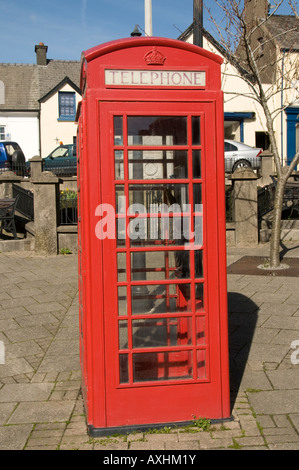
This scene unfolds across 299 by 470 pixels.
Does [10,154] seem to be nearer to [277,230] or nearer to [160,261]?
[277,230]

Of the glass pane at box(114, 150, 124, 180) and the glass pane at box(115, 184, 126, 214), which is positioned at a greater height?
the glass pane at box(114, 150, 124, 180)

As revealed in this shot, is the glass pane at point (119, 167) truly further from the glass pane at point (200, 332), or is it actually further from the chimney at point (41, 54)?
the chimney at point (41, 54)

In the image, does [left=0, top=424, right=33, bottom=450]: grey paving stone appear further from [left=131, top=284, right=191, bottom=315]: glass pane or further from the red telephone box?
[left=131, top=284, right=191, bottom=315]: glass pane

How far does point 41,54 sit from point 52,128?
23.6 feet

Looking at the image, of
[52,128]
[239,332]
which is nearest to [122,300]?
[239,332]

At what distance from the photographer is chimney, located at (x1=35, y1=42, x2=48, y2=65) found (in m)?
38.4

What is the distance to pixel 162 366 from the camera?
367cm

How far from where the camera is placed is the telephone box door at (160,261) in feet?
11.2

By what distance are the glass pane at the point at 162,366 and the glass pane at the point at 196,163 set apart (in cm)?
129

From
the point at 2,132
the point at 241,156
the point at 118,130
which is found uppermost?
the point at 2,132

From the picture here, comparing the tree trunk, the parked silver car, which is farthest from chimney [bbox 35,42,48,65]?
the tree trunk

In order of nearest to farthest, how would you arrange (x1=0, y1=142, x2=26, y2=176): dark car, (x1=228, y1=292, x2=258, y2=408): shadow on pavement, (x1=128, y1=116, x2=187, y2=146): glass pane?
(x1=128, y1=116, x2=187, y2=146): glass pane < (x1=228, y1=292, x2=258, y2=408): shadow on pavement < (x1=0, y1=142, x2=26, y2=176): dark car

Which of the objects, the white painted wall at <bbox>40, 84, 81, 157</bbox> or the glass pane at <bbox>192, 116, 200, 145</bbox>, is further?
the white painted wall at <bbox>40, 84, 81, 157</bbox>
